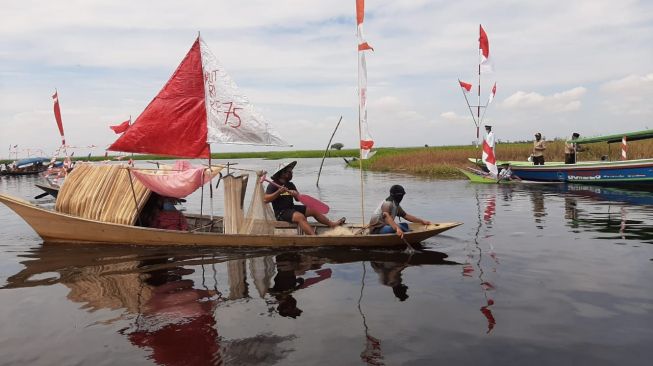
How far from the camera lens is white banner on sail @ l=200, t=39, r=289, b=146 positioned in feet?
35.3

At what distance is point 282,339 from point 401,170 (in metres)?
36.4

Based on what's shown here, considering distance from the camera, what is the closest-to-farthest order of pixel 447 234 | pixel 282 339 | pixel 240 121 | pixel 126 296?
pixel 282 339 → pixel 126 296 → pixel 240 121 → pixel 447 234

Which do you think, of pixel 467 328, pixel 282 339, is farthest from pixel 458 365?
pixel 282 339

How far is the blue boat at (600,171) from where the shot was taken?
21.2m

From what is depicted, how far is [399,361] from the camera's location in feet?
17.1

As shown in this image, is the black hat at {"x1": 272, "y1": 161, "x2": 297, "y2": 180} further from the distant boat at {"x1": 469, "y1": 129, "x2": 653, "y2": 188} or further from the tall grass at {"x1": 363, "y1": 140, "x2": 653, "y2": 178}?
the distant boat at {"x1": 469, "y1": 129, "x2": 653, "y2": 188}

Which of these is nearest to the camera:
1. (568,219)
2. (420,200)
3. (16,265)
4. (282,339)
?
(282,339)

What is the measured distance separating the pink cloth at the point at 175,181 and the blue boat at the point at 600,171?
1999 centimetres

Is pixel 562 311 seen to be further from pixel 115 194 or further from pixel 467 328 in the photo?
pixel 115 194

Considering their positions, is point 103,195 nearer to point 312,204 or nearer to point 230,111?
point 230,111

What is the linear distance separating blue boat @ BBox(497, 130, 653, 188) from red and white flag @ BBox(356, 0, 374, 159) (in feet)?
55.7

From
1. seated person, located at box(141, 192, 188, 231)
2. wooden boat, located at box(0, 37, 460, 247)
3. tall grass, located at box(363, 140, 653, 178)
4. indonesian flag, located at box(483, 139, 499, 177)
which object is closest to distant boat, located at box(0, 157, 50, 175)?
tall grass, located at box(363, 140, 653, 178)

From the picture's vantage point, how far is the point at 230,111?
10797 millimetres

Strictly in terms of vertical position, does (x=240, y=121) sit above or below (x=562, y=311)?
above
